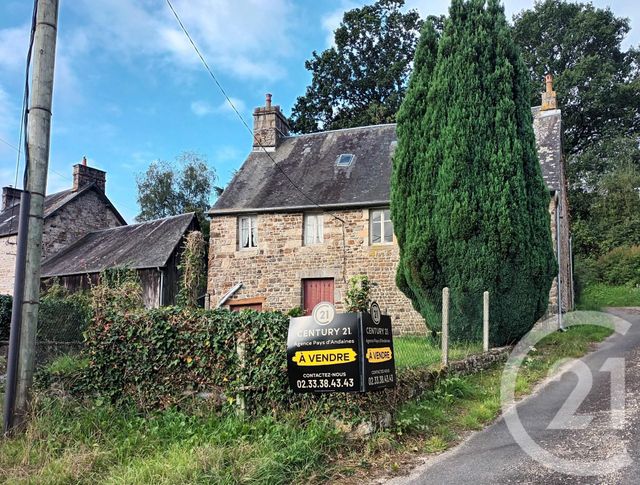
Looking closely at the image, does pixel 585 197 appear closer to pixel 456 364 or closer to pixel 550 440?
pixel 456 364

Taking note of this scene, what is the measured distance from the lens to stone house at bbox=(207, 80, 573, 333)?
1719 centimetres

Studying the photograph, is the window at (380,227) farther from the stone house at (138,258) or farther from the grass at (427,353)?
the stone house at (138,258)

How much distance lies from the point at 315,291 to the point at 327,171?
431 centimetres

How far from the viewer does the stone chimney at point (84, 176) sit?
27.9m

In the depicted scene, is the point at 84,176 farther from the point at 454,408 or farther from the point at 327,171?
the point at 454,408

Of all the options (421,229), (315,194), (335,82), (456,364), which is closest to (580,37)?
(335,82)

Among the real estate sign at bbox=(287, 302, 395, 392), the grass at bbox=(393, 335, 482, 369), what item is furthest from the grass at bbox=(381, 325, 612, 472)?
the real estate sign at bbox=(287, 302, 395, 392)

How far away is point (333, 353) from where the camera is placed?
568cm

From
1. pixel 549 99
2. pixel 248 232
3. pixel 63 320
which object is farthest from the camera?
pixel 549 99

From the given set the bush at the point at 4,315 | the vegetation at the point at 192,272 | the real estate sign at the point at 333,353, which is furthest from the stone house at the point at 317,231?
the real estate sign at the point at 333,353

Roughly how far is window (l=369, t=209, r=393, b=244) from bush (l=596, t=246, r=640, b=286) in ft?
46.0

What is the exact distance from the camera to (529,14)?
124 feet

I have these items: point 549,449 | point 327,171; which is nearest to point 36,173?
point 549,449

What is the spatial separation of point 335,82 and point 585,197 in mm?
16502
